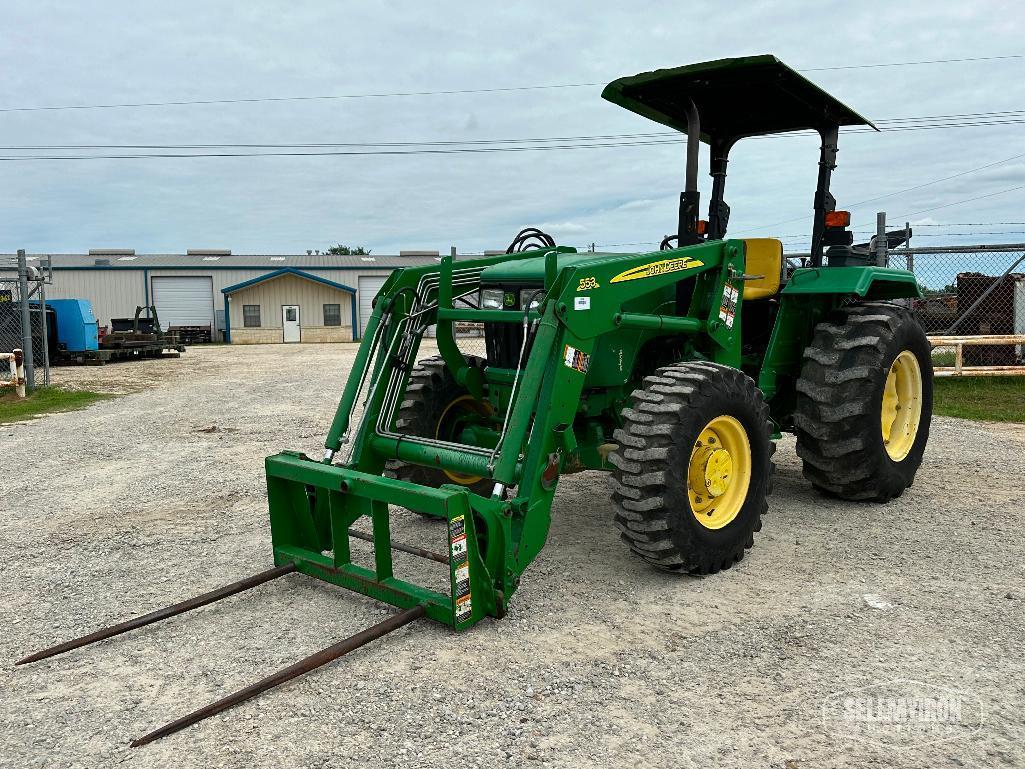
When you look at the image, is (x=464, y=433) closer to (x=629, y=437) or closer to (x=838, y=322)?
(x=629, y=437)

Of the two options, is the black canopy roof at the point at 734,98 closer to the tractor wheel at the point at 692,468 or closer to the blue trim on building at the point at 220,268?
the tractor wheel at the point at 692,468

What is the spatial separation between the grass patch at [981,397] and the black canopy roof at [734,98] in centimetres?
500

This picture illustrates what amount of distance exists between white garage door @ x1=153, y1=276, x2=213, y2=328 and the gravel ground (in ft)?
120

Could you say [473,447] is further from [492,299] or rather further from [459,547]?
[459,547]

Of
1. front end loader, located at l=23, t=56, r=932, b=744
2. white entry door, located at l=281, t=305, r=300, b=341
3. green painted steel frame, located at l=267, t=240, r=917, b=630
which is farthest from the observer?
white entry door, located at l=281, t=305, r=300, b=341

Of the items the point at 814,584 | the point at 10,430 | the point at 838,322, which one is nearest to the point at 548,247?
the point at 838,322

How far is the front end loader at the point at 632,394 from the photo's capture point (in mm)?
4027

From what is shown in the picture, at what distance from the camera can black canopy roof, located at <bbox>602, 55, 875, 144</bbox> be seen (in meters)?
5.14

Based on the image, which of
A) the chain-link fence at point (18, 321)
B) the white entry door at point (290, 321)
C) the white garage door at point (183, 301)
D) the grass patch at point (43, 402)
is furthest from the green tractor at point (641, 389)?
the white garage door at point (183, 301)

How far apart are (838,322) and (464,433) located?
118 inches

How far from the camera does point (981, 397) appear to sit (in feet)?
35.3

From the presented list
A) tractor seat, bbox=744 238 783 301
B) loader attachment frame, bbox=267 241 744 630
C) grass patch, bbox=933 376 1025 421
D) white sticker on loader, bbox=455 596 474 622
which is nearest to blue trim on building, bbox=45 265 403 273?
grass patch, bbox=933 376 1025 421

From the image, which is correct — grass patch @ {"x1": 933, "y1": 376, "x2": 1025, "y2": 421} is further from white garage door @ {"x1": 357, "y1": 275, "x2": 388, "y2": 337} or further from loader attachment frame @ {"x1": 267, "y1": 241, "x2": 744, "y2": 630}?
white garage door @ {"x1": 357, "y1": 275, "x2": 388, "y2": 337}

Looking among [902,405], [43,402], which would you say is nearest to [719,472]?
[902,405]
